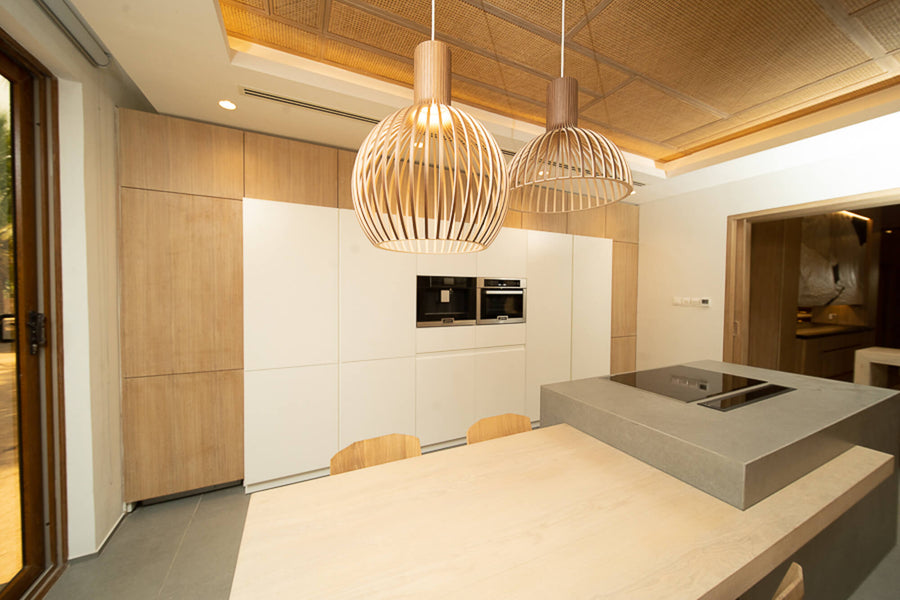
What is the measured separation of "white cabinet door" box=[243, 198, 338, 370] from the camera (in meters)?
2.30

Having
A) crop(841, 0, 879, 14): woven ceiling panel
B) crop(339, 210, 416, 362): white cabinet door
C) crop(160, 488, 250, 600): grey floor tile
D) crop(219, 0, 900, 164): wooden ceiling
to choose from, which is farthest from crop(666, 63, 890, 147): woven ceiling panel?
crop(160, 488, 250, 600): grey floor tile

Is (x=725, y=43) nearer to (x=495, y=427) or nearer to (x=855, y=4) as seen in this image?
(x=855, y=4)

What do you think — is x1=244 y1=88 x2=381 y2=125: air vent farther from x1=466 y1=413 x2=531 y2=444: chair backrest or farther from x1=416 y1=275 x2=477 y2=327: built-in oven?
x1=466 y1=413 x2=531 y2=444: chair backrest

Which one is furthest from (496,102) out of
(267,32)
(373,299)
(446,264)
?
(373,299)

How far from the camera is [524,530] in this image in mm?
912

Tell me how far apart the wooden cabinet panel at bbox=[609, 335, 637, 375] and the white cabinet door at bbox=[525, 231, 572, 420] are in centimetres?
71

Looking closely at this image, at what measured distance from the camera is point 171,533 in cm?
197

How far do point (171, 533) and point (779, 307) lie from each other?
5889mm

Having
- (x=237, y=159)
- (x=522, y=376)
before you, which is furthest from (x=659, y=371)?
(x=237, y=159)

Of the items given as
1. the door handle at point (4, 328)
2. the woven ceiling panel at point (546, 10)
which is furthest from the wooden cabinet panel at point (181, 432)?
the woven ceiling panel at point (546, 10)

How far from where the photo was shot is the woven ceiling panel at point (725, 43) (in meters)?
1.60

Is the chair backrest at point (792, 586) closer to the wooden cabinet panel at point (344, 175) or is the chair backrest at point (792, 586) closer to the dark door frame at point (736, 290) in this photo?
the wooden cabinet panel at point (344, 175)

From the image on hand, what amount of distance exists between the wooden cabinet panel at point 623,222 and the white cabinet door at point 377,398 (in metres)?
2.64

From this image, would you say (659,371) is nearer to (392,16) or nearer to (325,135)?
(392,16)
